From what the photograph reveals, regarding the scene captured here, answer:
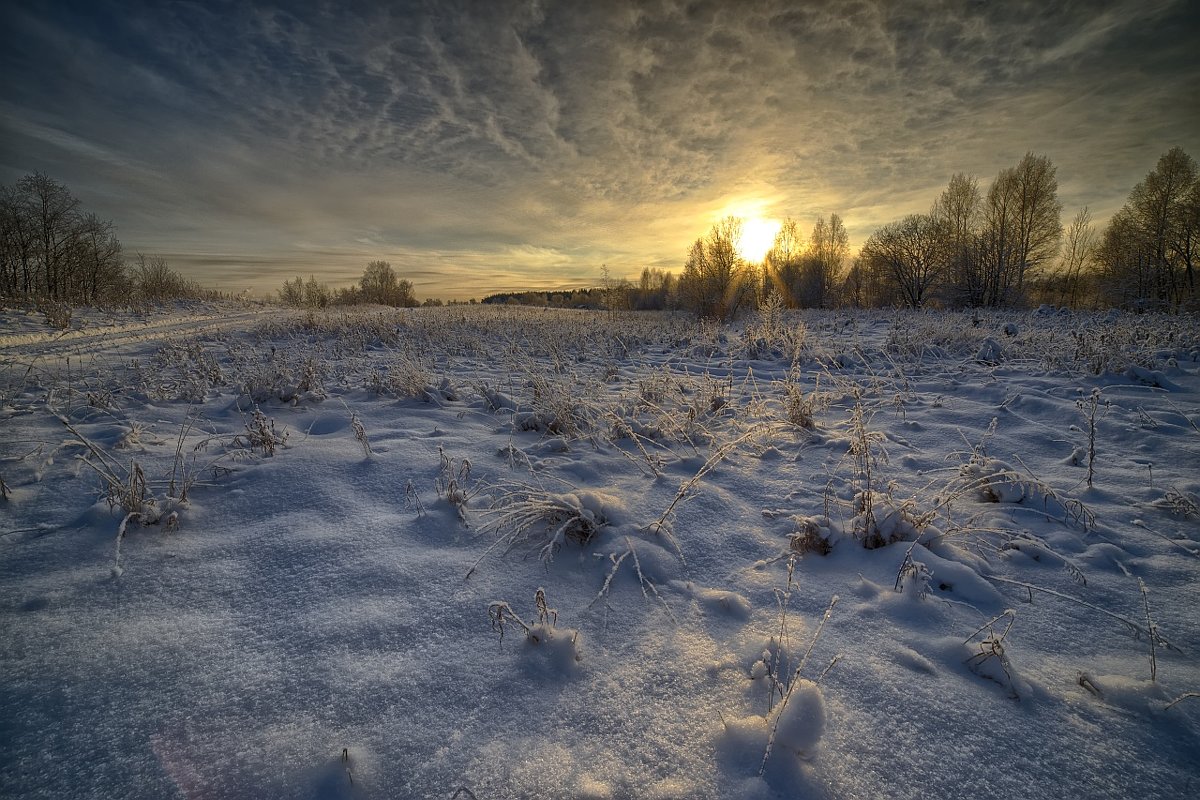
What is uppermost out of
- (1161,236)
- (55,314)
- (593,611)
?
(1161,236)

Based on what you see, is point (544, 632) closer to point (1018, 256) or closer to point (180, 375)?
point (180, 375)

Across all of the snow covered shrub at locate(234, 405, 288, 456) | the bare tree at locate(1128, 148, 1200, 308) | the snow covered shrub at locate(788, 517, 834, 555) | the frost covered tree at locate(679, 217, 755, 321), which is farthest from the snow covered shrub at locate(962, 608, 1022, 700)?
the bare tree at locate(1128, 148, 1200, 308)

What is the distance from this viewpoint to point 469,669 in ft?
4.60

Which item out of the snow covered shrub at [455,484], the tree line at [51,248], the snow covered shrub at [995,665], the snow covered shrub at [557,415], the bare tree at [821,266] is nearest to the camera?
the snow covered shrub at [995,665]

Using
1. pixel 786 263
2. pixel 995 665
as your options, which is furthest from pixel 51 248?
pixel 786 263

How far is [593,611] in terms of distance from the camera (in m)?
1.73

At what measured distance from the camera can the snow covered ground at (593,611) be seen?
1.13m

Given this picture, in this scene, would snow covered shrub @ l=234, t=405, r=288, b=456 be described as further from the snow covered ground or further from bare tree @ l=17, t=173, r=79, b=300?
bare tree @ l=17, t=173, r=79, b=300

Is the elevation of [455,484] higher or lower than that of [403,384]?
lower

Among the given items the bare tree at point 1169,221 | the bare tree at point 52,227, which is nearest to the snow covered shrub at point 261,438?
the bare tree at point 52,227

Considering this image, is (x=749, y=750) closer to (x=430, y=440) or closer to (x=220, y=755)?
(x=220, y=755)

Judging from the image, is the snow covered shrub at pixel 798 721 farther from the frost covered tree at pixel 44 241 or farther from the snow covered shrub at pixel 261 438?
the frost covered tree at pixel 44 241

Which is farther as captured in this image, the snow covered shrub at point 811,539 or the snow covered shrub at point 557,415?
the snow covered shrub at point 557,415

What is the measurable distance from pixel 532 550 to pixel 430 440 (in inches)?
67.3
